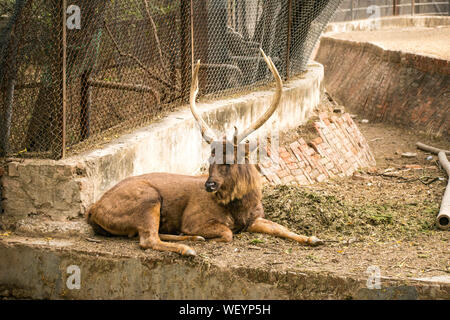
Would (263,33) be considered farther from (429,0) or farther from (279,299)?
(429,0)

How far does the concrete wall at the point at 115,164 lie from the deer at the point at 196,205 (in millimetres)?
310

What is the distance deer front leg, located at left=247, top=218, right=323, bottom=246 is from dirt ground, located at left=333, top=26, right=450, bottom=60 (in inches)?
346

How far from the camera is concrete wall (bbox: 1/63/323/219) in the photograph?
6.55m

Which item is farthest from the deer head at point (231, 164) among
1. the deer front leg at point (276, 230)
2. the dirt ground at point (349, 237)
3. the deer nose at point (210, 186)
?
the dirt ground at point (349, 237)

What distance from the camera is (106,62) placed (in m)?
8.05

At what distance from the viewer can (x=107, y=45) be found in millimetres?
8000

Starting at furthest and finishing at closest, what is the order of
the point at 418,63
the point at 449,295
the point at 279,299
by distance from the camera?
the point at 418,63
the point at 279,299
the point at 449,295

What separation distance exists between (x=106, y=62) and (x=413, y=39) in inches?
532

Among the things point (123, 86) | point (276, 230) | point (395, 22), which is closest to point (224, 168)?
point (276, 230)

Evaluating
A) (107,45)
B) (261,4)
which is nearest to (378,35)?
(261,4)

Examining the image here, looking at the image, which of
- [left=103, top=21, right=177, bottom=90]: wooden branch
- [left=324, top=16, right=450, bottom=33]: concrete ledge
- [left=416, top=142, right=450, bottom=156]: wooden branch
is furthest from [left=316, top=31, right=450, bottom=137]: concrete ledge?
[left=324, top=16, right=450, bottom=33]: concrete ledge

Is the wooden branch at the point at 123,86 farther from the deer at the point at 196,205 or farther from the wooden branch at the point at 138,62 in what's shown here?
the deer at the point at 196,205

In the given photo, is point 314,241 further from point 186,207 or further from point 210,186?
point 186,207
